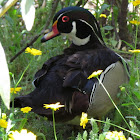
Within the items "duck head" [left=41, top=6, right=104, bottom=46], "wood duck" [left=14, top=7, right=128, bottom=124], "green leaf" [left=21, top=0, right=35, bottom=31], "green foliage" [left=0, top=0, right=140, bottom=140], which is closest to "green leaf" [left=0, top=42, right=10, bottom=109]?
"green leaf" [left=21, top=0, right=35, bottom=31]

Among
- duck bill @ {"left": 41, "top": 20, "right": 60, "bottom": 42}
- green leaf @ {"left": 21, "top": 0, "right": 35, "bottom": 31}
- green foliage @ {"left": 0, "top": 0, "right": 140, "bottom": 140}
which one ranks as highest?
green leaf @ {"left": 21, "top": 0, "right": 35, "bottom": 31}

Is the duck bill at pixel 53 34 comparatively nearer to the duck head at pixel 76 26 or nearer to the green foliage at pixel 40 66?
the duck head at pixel 76 26

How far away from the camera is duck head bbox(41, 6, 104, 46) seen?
232 centimetres

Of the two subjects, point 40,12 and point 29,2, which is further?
point 40,12

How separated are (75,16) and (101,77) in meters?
0.51

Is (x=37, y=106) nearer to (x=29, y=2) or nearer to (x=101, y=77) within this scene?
(x=101, y=77)

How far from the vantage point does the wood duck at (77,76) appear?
6.55ft

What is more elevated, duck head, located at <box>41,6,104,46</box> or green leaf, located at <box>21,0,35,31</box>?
green leaf, located at <box>21,0,35,31</box>

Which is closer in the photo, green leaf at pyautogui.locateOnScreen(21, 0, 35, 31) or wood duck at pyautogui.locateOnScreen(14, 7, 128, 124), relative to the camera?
green leaf at pyautogui.locateOnScreen(21, 0, 35, 31)

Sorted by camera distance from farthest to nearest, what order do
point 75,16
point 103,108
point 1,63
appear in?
1. point 75,16
2. point 103,108
3. point 1,63

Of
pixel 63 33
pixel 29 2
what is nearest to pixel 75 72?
pixel 63 33

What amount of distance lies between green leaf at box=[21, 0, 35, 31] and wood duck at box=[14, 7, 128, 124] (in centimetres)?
93

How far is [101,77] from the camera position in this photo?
6.91 ft

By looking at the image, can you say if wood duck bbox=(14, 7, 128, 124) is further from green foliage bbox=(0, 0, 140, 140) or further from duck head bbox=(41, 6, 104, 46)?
green foliage bbox=(0, 0, 140, 140)
